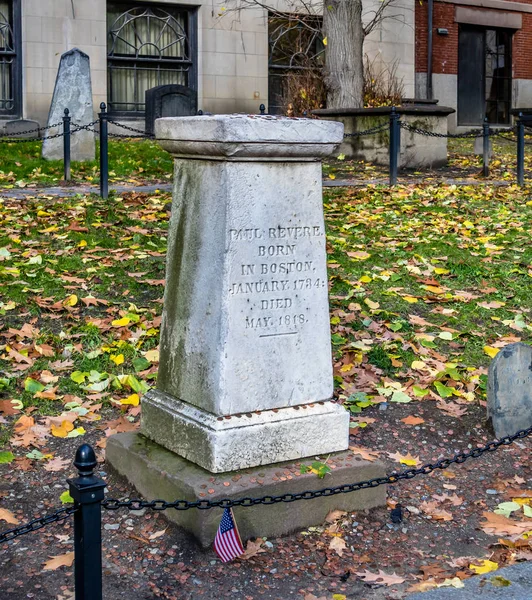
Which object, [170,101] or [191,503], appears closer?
[191,503]

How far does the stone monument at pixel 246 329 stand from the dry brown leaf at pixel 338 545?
16cm

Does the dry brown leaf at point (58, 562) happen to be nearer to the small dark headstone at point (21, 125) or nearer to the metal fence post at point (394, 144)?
the metal fence post at point (394, 144)

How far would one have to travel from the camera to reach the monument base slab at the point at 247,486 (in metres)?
4.32

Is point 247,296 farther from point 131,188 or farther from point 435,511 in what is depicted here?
point 131,188

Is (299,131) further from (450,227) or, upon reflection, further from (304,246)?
(450,227)

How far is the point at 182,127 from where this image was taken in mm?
4508

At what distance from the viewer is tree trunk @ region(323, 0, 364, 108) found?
17.2 m

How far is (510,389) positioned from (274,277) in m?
2.06

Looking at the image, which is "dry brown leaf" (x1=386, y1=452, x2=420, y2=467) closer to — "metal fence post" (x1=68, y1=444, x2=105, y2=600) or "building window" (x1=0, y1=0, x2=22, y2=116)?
"metal fence post" (x1=68, y1=444, x2=105, y2=600)

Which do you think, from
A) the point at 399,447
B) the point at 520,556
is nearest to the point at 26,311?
the point at 399,447

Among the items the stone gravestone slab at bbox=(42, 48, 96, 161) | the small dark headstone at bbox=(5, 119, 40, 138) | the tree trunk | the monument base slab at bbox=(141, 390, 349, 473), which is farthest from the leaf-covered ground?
the small dark headstone at bbox=(5, 119, 40, 138)

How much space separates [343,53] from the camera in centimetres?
1748

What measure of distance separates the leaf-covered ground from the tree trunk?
22.4 feet

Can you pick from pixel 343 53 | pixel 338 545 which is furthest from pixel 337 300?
pixel 343 53
